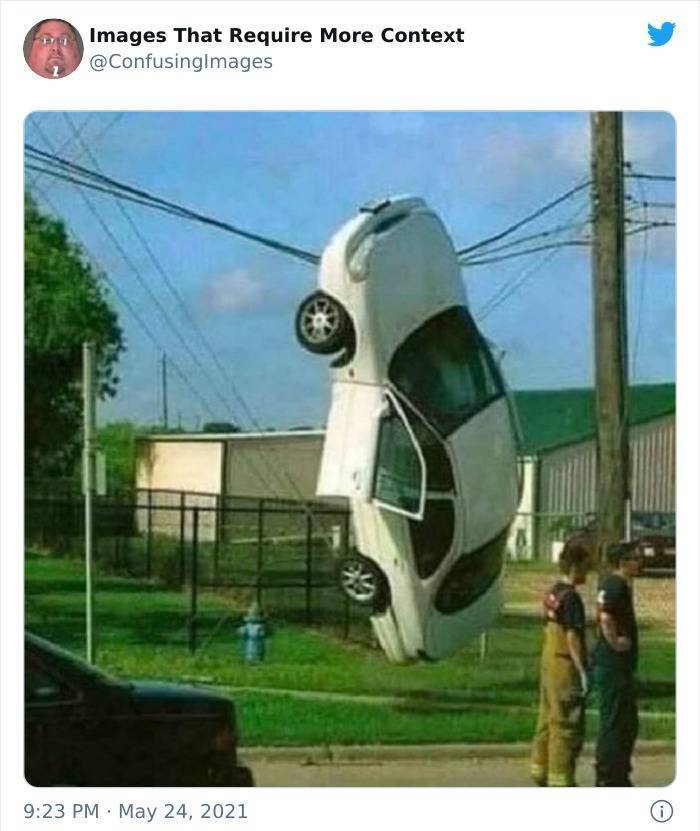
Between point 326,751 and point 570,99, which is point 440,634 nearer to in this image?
point 326,751

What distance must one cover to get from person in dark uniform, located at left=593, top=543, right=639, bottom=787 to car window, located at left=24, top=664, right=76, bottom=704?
4.34ft

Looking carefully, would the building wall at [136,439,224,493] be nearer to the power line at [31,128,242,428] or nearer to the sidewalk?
the power line at [31,128,242,428]

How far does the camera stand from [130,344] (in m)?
9.26

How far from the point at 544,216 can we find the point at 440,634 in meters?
1.08

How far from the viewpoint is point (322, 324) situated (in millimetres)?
9266

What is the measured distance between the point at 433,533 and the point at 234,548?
50 cm

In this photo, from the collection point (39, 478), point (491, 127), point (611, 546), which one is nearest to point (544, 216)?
point (491, 127)

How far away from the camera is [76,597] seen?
30.0 feet

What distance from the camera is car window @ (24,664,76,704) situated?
359 inches

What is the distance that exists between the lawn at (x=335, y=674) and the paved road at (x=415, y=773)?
6 cm

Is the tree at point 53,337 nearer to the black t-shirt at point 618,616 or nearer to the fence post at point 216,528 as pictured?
the fence post at point 216,528
